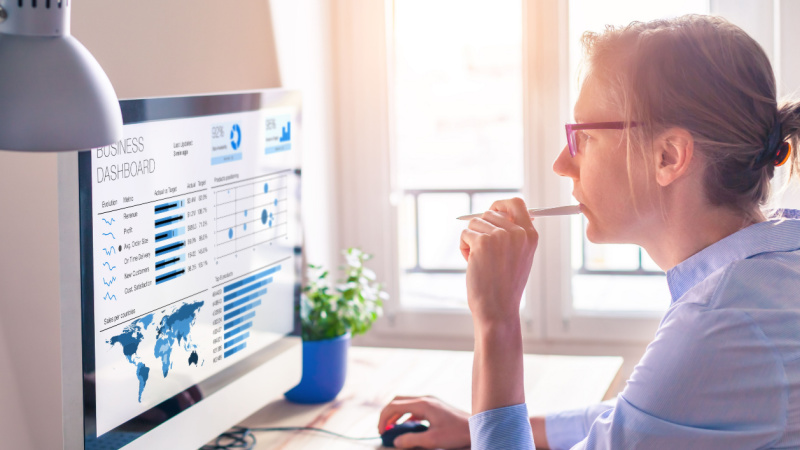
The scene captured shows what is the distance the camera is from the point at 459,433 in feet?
4.71

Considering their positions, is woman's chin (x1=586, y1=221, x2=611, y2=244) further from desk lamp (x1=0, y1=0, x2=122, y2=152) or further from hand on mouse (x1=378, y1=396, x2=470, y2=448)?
desk lamp (x1=0, y1=0, x2=122, y2=152)

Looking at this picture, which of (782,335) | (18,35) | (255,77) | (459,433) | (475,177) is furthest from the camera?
(475,177)

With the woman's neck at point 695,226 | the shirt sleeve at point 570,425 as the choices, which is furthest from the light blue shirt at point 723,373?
the shirt sleeve at point 570,425

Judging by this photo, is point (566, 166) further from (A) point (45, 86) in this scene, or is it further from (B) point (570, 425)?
(A) point (45, 86)

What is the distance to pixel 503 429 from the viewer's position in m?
1.07

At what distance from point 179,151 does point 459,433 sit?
2.23ft

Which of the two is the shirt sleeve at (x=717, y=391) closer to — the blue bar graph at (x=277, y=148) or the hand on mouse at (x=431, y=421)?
the hand on mouse at (x=431, y=421)

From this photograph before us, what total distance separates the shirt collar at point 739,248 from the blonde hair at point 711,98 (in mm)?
56

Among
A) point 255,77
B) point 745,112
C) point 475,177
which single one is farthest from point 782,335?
point 475,177

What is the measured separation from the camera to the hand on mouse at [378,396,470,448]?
143 centimetres

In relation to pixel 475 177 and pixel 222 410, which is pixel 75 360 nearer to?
pixel 222 410

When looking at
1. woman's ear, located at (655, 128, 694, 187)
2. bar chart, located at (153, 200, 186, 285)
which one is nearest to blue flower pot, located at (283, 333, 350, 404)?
bar chart, located at (153, 200, 186, 285)

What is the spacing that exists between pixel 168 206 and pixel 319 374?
0.63 meters

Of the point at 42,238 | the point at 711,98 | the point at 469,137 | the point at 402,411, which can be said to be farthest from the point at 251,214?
the point at 469,137
